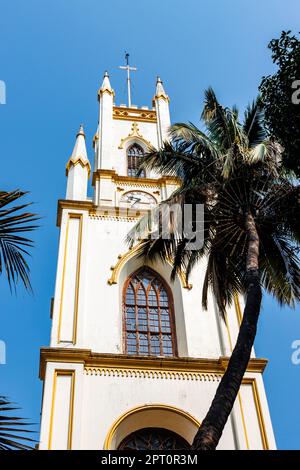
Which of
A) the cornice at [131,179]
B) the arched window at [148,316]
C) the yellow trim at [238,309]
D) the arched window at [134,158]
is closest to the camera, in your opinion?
the arched window at [148,316]

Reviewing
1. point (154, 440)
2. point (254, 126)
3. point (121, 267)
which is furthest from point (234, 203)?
point (154, 440)

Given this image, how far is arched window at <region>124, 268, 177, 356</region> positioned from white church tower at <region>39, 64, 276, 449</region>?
0.03 metres

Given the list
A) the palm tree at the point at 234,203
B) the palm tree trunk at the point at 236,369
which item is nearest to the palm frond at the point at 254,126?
the palm tree at the point at 234,203

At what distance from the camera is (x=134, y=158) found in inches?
978

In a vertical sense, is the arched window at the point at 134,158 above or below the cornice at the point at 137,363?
above

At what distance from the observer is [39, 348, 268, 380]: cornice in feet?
49.4

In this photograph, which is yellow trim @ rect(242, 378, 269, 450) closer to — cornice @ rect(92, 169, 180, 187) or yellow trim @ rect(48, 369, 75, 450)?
yellow trim @ rect(48, 369, 75, 450)

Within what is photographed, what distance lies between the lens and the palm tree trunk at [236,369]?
8.81m

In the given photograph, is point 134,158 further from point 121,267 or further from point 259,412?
point 259,412

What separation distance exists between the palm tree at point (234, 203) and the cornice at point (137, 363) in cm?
213

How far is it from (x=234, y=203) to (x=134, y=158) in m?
12.0

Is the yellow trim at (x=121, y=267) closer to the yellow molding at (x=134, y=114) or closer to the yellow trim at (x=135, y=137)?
the yellow trim at (x=135, y=137)

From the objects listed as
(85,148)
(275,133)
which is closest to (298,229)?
(275,133)
